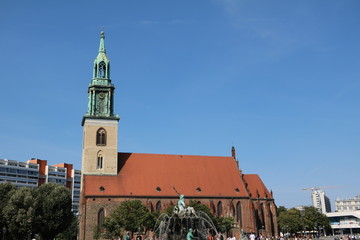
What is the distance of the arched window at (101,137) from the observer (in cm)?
6288

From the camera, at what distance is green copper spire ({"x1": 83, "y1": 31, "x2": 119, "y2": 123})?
63.1 metres

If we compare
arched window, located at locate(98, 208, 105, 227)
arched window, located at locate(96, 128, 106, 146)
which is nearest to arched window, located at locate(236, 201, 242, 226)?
arched window, located at locate(98, 208, 105, 227)

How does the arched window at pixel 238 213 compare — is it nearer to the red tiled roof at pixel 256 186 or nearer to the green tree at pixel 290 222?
the red tiled roof at pixel 256 186

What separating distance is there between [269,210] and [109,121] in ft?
102

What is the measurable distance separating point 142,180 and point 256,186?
21.1m

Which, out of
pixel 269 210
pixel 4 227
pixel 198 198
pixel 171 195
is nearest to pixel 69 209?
pixel 4 227

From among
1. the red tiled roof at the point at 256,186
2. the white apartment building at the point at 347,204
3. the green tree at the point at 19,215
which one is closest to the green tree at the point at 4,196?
the green tree at the point at 19,215

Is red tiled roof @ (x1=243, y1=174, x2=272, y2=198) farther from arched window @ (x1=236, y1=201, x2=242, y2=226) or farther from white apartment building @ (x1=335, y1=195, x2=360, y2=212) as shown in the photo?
white apartment building @ (x1=335, y1=195, x2=360, y2=212)

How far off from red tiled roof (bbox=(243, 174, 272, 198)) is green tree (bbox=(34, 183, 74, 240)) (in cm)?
3098

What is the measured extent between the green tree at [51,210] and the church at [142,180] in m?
2.69

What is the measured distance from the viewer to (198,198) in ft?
209

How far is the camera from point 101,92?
63406 mm

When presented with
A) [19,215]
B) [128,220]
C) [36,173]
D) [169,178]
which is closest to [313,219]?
[169,178]

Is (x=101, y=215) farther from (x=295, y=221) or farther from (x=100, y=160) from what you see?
(x=295, y=221)
